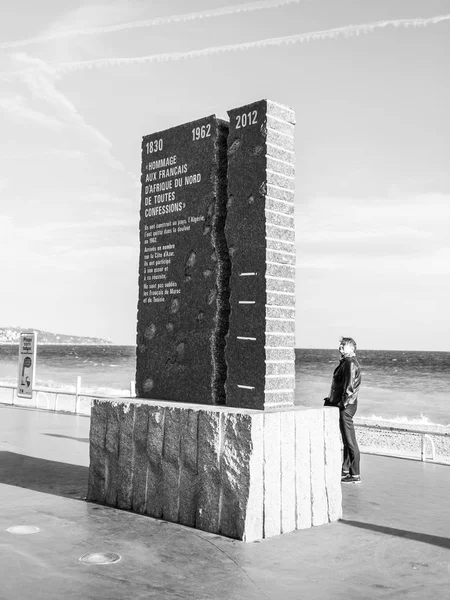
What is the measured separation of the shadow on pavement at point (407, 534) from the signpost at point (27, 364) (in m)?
10.4

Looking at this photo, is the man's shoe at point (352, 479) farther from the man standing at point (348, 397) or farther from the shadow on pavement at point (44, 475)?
the shadow on pavement at point (44, 475)

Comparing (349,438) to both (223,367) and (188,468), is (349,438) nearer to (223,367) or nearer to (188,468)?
(223,367)

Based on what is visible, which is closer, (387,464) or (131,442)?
(131,442)

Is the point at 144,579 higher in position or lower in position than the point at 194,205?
lower

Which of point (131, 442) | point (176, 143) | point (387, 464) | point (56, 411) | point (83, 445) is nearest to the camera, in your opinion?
point (131, 442)

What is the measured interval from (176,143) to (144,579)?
169 inches

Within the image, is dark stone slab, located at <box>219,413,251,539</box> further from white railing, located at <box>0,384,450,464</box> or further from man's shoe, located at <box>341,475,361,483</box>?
man's shoe, located at <box>341,475,361,483</box>

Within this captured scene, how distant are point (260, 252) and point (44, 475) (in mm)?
4221

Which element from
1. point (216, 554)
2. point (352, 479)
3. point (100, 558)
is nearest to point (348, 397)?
point (352, 479)

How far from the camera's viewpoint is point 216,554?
5.00 metres

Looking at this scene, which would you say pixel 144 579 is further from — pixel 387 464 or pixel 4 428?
pixel 4 428

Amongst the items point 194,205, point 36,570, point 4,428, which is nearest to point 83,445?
point 4,428

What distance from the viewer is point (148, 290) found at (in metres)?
7.11

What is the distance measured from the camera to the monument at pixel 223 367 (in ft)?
18.4
